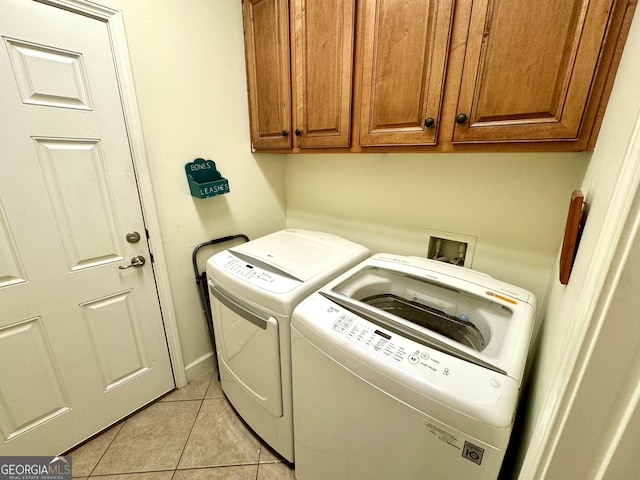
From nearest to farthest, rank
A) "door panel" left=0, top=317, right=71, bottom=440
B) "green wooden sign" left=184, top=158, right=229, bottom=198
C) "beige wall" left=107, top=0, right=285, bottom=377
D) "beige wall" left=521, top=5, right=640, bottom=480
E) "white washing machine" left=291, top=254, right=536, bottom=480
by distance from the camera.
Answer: "beige wall" left=521, top=5, right=640, bottom=480 → "white washing machine" left=291, top=254, right=536, bottom=480 → "door panel" left=0, top=317, right=71, bottom=440 → "beige wall" left=107, top=0, right=285, bottom=377 → "green wooden sign" left=184, top=158, right=229, bottom=198

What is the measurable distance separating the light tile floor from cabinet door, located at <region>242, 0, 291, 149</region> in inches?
63.8

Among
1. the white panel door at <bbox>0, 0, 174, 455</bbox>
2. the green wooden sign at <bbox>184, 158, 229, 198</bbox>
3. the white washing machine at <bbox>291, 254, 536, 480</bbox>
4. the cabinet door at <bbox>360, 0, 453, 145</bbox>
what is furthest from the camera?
the green wooden sign at <bbox>184, 158, 229, 198</bbox>

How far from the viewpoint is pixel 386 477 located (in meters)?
0.75

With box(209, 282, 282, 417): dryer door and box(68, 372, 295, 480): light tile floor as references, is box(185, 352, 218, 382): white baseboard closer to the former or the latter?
box(68, 372, 295, 480): light tile floor

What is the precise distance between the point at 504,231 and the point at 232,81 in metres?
1.63

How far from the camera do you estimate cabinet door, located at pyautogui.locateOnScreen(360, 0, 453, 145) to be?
0.84 meters

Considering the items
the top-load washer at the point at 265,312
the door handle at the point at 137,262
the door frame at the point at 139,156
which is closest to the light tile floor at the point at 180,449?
the top-load washer at the point at 265,312

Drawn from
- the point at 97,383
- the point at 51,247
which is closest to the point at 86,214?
the point at 51,247

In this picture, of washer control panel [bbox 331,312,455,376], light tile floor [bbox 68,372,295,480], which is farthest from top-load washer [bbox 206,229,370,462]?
washer control panel [bbox 331,312,455,376]

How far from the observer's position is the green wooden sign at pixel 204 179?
1393 millimetres

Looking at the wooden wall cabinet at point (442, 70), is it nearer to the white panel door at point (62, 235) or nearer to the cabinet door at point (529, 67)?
the cabinet door at point (529, 67)

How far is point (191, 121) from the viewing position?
1.38 meters

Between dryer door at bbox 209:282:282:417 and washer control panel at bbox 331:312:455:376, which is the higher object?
washer control panel at bbox 331:312:455:376

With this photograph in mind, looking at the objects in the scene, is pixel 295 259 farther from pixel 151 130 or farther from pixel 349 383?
pixel 151 130
